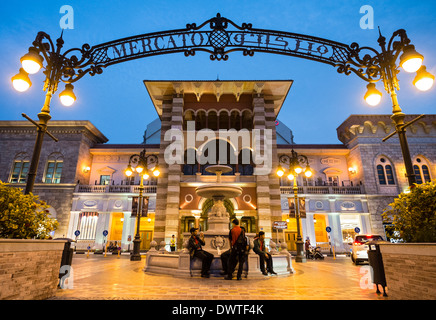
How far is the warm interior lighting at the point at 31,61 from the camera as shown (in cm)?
524

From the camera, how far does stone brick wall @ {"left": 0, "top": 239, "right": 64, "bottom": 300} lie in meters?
3.80

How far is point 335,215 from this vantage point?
25109 mm

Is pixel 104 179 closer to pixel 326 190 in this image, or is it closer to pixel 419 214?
pixel 326 190

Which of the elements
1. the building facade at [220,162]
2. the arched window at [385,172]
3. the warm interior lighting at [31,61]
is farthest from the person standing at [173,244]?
the arched window at [385,172]

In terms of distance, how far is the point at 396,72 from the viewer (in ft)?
19.9

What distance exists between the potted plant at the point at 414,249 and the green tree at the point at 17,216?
22.2ft

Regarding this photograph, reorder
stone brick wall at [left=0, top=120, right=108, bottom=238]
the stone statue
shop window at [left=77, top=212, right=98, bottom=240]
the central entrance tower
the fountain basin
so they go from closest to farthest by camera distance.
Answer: the fountain basin < the stone statue < the central entrance tower < shop window at [left=77, top=212, right=98, bottom=240] < stone brick wall at [left=0, top=120, right=108, bottom=238]

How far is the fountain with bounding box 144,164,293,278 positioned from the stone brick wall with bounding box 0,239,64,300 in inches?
159

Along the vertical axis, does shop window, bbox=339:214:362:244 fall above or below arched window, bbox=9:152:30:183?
below

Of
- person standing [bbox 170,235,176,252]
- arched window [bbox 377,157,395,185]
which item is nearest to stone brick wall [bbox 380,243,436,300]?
person standing [bbox 170,235,176,252]

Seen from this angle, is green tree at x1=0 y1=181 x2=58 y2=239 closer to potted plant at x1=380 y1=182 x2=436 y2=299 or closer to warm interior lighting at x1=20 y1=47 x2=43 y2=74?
warm interior lighting at x1=20 y1=47 x2=43 y2=74

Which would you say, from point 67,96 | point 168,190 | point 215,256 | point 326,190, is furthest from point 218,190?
point 326,190

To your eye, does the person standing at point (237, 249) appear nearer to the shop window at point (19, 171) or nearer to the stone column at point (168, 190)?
the stone column at point (168, 190)

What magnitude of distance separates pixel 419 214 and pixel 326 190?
23.2m
